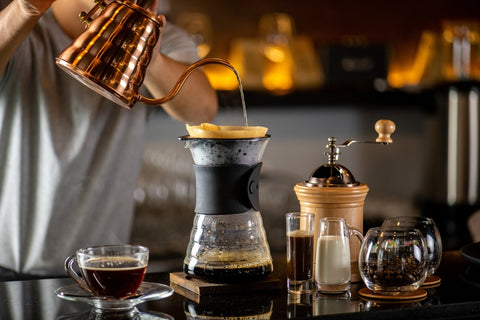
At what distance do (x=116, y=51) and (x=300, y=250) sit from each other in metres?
0.43

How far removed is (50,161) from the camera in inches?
73.9

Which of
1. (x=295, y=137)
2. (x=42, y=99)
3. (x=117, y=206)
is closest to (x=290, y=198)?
(x=295, y=137)

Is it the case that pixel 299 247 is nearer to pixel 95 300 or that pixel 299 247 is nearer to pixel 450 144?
pixel 95 300

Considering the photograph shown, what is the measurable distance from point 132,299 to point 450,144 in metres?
2.68

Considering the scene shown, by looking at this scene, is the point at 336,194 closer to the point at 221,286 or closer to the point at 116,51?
the point at 221,286

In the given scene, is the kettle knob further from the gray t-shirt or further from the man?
the gray t-shirt

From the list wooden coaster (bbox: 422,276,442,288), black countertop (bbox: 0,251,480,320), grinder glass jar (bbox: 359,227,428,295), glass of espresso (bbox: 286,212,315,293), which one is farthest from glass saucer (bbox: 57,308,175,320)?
Answer: wooden coaster (bbox: 422,276,442,288)

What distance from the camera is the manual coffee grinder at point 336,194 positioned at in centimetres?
126

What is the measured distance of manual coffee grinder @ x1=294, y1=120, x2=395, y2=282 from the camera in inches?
49.4

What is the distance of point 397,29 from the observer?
3.65 meters

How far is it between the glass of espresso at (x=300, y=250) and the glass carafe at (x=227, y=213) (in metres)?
0.07

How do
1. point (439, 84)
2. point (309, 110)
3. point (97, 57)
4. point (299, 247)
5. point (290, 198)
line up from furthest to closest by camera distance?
point (309, 110), point (439, 84), point (290, 198), point (299, 247), point (97, 57)

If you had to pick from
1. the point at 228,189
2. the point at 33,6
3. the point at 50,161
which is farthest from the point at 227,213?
the point at 50,161

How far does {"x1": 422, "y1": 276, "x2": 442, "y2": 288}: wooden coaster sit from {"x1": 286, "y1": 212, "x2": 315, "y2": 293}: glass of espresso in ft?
0.66
